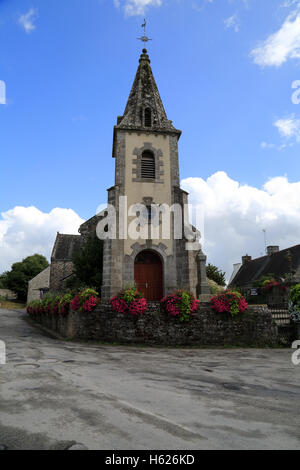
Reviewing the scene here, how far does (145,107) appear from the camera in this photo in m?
17.5

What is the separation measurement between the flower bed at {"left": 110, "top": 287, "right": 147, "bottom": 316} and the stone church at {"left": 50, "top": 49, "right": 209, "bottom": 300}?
1821 mm

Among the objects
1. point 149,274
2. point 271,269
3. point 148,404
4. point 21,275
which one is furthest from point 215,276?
point 21,275

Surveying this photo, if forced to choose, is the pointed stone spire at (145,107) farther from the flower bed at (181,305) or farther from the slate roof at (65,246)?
the slate roof at (65,246)

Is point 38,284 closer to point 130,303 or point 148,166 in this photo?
point 148,166

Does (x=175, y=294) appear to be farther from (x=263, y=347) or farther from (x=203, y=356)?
(x=263, y=347)

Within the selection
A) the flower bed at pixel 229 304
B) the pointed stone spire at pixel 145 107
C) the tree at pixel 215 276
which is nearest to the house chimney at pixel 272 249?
the tree at pixel 215 276

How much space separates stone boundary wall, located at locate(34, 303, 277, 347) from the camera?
11.5 m

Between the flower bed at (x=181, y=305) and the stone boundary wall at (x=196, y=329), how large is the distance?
25 cm

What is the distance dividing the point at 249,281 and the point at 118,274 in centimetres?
2341

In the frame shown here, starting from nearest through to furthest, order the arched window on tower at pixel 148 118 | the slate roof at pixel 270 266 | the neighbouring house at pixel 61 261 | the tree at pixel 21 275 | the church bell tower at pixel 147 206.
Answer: the church bell tower at pixel 147 206, the arched window on tower at pixel 148 118, the slate roof at pixel 270 266, the neighbouring house at pixel 61 261, the tree at pixel 21 275

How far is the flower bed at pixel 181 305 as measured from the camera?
1159 centimetres

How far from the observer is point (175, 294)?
11.9 meters

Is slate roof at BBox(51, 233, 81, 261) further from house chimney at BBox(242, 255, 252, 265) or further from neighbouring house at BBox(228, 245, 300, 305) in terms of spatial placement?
house chimney at BBox(242, 255, 252, 265)

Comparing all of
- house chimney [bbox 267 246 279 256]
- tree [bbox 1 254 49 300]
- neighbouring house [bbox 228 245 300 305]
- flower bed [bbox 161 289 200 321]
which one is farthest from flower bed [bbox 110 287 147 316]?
tree [bbox 1 254 49 300]
